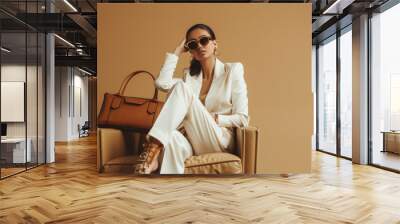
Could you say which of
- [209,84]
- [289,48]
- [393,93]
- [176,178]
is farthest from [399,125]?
[176,178]

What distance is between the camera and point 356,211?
166 inches

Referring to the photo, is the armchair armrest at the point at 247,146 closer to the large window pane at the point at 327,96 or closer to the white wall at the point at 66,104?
the large window pane at the point at 327,96

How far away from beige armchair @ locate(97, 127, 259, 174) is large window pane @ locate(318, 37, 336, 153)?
14.6ft

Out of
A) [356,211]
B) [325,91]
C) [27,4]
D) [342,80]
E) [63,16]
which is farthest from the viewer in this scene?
[325,91]

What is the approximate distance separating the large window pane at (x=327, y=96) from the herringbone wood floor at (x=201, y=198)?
3100 millimetres

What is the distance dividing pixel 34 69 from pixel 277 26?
476 cm

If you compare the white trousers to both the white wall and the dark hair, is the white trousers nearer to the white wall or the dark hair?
the dark hair

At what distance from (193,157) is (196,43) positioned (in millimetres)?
1842

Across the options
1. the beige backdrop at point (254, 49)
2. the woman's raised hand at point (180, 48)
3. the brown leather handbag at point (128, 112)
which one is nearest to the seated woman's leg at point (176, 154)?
the brown leather handbag at point (128, 112)

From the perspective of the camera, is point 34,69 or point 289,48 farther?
point 34,69

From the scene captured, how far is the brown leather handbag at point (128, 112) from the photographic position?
6.27 meters

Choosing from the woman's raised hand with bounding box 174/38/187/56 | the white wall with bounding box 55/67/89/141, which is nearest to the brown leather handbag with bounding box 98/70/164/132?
the woman's raised hand with bounding box 174/38/187/56

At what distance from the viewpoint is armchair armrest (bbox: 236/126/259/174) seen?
6168 millimetres

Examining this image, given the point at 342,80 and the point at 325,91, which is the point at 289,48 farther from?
the point at 325,91
